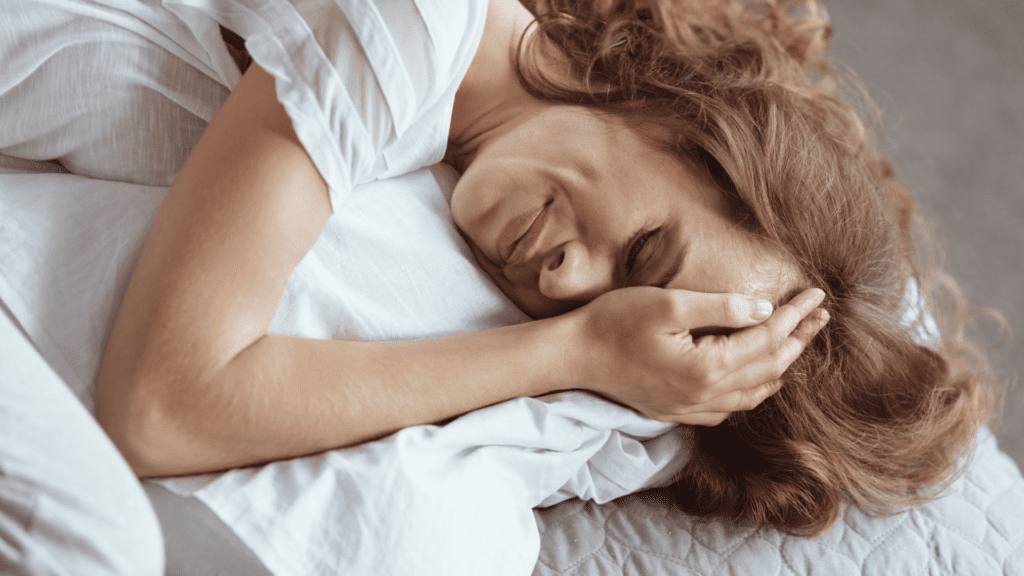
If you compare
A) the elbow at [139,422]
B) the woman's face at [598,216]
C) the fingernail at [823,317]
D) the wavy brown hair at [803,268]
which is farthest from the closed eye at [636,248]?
the elbow at [139,422]

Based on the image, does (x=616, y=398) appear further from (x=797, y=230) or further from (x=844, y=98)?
(x=844, y=98)

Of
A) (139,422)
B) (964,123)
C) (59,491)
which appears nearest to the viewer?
(59,491)

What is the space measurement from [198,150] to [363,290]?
0.23 meters

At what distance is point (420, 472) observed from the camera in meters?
0.70

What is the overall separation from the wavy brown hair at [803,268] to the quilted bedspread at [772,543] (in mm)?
22

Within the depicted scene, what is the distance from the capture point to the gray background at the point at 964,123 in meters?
1.80

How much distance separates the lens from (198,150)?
0.69 m

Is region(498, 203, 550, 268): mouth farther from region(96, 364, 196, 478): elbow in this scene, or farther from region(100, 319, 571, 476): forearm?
region(96, 364, 196, 478): elbow

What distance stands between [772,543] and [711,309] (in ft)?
1.00

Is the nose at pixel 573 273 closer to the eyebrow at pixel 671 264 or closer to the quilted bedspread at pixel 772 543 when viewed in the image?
the eyebrow at pixel 671 264

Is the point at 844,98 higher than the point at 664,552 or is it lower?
higher

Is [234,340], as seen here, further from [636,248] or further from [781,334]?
[781,334]

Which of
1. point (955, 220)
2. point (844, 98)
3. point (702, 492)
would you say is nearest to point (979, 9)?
point (955, 220)

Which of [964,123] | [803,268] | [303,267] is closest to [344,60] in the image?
[303,267]
